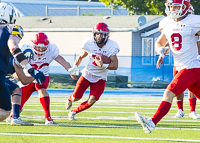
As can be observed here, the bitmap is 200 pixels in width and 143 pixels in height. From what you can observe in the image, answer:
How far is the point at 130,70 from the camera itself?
18688 mm

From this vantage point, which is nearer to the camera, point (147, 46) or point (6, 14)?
point (6, 14)

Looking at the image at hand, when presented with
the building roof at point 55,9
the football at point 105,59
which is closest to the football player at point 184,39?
the football at point 105,59

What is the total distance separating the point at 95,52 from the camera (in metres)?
8.31

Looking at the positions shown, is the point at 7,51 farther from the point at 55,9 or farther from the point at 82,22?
the point at 55,9

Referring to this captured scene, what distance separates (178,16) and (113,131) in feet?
5.51

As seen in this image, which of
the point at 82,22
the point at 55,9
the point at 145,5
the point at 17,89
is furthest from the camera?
the point at 55,9

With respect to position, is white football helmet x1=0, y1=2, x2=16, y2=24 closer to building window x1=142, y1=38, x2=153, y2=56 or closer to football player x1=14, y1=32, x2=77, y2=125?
football player x1=14, y1=32, x2=77, y2=125

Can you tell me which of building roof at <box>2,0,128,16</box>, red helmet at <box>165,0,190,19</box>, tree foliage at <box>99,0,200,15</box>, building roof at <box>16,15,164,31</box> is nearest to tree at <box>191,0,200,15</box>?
tree foliage at <box>99,0,200,15</box>

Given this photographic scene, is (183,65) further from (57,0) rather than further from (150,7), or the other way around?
(57,0)

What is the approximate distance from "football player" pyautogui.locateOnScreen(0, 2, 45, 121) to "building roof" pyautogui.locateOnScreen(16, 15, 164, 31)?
59.0ft

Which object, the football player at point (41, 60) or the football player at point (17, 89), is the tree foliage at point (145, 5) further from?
the football player at point (17, 89)

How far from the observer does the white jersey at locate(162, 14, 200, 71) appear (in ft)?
21.4

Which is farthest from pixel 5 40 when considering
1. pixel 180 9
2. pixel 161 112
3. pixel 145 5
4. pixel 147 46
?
pixel 145 5

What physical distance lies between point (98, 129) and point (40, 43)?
5.77 feet
